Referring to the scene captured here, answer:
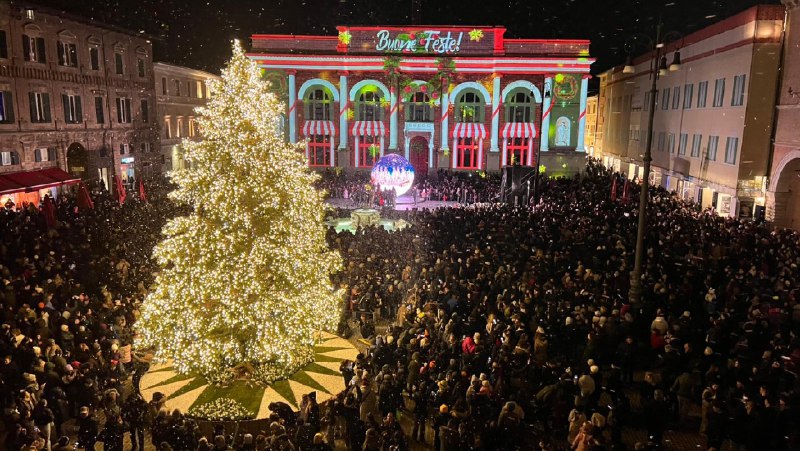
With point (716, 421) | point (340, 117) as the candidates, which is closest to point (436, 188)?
point (340, 117)

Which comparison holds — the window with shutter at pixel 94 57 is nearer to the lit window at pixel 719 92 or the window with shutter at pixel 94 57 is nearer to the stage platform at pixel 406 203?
the stage platform at pixel 406 203

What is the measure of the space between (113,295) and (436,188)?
2585 centimetres

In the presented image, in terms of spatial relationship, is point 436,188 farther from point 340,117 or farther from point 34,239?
point 34,239

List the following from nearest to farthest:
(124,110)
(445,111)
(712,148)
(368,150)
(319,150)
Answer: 1. (712,148)
2. (124,110)
3. (445,111)
4. (368,150)
5. (319,150)

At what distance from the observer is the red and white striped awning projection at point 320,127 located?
160ft

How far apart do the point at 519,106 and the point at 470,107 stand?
13.6 feet

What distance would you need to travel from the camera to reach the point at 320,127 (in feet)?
160

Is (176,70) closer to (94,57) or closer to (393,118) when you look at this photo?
(94,57)

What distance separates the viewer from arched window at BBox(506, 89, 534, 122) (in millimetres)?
47781

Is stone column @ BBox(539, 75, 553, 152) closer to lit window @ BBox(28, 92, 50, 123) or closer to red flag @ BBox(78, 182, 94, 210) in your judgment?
red flag @ BBox(78, 182, 94, 210)

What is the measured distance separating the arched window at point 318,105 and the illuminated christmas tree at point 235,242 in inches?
1514

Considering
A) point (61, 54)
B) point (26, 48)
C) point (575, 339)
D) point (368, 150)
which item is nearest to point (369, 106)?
point (368, 150)

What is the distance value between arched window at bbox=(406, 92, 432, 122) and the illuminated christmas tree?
38.3 m

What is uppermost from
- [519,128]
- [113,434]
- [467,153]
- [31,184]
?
[519,128]
